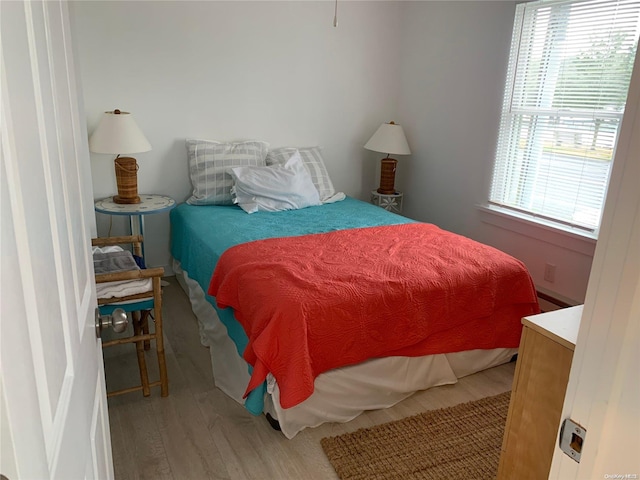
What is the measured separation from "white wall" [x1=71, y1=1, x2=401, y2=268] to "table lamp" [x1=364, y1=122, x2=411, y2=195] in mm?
288

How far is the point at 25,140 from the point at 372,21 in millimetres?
3936

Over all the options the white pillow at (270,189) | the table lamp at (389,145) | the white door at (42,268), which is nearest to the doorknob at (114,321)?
the white door at (42,268)

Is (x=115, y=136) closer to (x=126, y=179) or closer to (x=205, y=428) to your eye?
(x=126, y=179)

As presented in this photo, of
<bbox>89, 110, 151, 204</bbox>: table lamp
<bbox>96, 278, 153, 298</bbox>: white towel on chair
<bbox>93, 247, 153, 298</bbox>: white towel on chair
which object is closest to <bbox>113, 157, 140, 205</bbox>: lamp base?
<bbox>89, 110, 151, 204</bbox>: table lamp

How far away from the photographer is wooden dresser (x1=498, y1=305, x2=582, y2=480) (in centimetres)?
122

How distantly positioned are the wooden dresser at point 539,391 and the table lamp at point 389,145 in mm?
2724

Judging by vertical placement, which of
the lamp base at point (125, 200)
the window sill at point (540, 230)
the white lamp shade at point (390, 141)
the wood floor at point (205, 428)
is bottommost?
the wood floor at point (205, 428)

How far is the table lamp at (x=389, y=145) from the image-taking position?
3900 mm

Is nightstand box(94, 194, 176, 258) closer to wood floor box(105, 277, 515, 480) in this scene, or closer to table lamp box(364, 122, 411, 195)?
wood floor box(105, 277, 515, 480)

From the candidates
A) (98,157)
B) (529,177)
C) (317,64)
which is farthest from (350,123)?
(98,157)

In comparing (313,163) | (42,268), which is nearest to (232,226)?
(313,163)

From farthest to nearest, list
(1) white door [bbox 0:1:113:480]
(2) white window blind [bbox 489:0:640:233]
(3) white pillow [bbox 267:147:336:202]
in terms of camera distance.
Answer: (3) white pillow [bbox 267:147:336:202], (2) white window blind [bbox 489:0:640:233], (1) white door [bbox 0:1:113:480]

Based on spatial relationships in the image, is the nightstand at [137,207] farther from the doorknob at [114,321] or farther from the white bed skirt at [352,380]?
the doorknob at [114,321]

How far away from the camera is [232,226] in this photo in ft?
9.72
